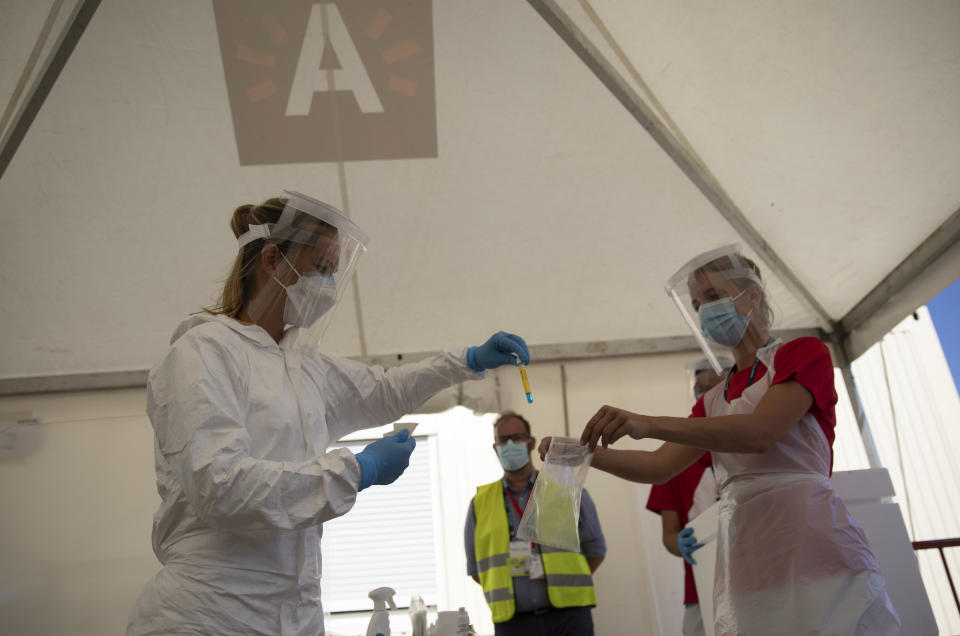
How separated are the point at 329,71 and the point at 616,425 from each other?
85.0 inches

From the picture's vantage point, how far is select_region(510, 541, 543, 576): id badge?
10.6ft

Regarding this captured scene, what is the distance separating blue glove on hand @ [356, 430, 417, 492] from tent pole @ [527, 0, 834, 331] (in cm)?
223

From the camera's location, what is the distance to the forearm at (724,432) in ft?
5.04

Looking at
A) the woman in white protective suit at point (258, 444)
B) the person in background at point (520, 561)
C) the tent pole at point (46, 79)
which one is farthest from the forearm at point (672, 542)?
the tent pole at point (46, 79)

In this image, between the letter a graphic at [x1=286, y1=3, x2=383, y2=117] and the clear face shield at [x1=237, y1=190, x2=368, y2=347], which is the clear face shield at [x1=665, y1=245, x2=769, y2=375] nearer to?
the clear face shield at [x1=237, y1=190, x2=368, y2=347]

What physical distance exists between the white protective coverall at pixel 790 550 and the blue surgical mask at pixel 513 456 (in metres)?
1.62

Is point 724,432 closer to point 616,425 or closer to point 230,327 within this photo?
point 616,425

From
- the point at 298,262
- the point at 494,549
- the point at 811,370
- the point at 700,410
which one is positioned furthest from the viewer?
the point at 494,549

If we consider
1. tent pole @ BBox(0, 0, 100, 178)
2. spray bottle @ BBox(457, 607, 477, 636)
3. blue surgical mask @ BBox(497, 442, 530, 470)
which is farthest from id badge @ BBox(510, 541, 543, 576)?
tent pole @ BBox(0, 0, 100, 178)

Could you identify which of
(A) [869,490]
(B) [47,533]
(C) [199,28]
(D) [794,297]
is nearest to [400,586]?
(B) [47,533]

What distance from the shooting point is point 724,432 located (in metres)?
1.55

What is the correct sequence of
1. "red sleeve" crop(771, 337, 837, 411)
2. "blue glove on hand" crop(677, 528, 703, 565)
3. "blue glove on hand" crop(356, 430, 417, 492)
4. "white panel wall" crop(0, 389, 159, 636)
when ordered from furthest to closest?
"white panel wall" crop(0, 389, 159, 636) < "blue glove on hand" crop(677, 528, 703, 565) < "red sleeve" crop(771, 337, 837, 411) < "blue glove on hand" crop(356, 430, 417, 492)

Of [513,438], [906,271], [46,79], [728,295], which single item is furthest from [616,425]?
[46,79]

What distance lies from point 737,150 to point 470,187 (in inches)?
49.7
